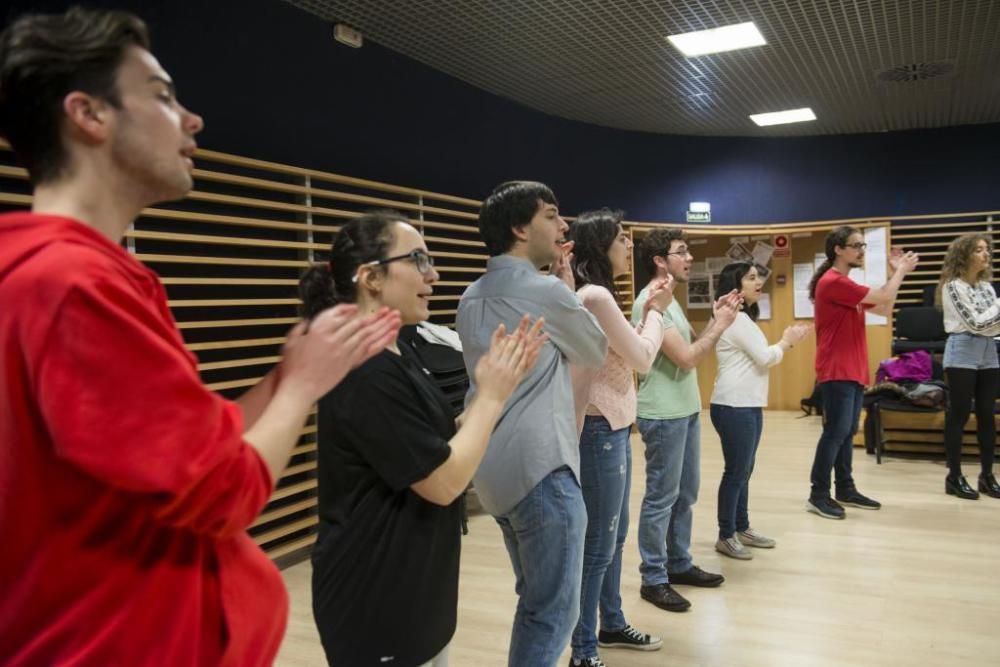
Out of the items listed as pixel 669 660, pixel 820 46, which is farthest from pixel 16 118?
pixel 820 46

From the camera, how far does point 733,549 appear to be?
4.02m

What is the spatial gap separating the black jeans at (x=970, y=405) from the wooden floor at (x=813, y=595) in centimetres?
34

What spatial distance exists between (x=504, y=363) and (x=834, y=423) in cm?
371

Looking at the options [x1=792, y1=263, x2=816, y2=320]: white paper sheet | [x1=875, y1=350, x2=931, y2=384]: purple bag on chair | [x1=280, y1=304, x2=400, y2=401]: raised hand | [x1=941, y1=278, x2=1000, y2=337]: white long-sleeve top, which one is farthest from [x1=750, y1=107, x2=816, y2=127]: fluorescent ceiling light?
[x1=280, y1=304, x2=400, y2=401]: raised hand

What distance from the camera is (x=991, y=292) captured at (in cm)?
484

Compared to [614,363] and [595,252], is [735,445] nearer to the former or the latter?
[614,363]

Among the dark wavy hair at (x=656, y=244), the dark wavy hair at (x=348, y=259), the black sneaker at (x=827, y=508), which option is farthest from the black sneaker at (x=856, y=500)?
the dark wavy hair at (x=348, y=259)

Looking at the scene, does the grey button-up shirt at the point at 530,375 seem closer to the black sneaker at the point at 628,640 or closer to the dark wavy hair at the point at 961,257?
the black sneaker at the point at 628,640

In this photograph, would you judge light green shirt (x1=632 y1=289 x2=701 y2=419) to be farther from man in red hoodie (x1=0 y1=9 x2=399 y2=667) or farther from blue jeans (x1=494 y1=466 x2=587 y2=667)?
man in red hoodie (x1=0 y1=9 x2=399 y2=667)

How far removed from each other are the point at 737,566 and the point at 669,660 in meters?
1.15

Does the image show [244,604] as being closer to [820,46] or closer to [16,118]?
[16,118]

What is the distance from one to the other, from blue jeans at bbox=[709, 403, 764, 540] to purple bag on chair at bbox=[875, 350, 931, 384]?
3094 mm

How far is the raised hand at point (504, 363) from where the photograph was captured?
4.79 ft

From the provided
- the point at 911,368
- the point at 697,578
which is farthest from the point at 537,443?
the point at 911,368
